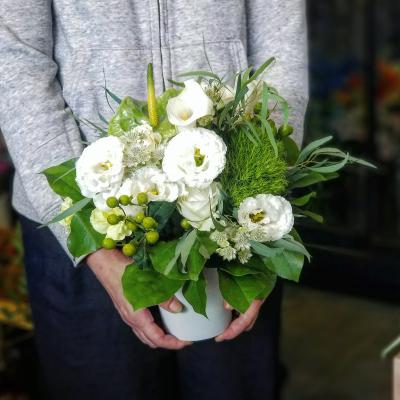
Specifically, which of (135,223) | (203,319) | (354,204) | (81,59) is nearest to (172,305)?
(203,319)

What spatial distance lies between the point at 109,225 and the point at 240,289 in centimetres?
22

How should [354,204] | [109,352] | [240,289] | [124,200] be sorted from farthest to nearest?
[354,204]
[109,352]
[240,289]
[124,200]

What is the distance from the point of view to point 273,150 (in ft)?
3.50

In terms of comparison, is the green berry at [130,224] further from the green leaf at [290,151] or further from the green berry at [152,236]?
the green leaf at [290,151]

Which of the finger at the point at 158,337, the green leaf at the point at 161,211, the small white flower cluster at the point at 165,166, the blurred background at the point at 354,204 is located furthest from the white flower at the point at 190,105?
the blurred background at the point at 354,204

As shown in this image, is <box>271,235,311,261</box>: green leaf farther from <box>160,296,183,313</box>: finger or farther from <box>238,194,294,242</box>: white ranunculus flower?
<box>160,296,183,313</box>: finger

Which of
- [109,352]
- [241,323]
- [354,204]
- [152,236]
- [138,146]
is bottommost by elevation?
[354,204]

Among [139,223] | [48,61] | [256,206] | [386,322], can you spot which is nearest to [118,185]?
[139,223]

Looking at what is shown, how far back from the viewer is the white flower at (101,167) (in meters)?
1.00

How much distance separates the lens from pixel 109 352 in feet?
4.50

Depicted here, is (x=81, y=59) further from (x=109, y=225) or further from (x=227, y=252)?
(x=227, y=252)

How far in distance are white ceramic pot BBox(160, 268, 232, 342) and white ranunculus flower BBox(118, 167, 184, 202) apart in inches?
6.6

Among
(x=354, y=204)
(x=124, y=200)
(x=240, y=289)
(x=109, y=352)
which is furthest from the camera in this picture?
(x=354, y=204)

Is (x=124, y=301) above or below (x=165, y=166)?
below
